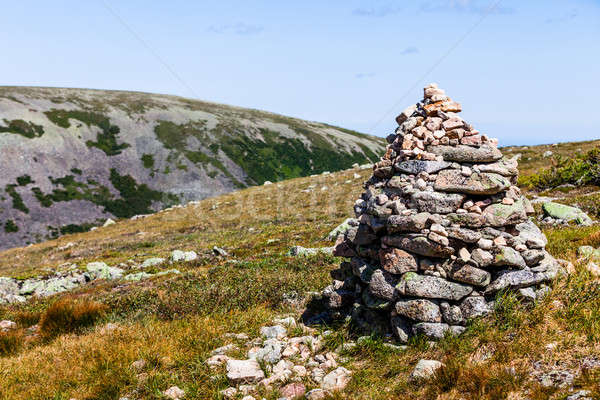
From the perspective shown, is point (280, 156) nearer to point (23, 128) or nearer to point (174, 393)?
point (23, 128)

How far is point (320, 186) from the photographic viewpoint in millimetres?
51375

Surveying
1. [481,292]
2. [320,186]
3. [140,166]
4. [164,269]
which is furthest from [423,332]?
[140,166]

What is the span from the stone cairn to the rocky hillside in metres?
80.3

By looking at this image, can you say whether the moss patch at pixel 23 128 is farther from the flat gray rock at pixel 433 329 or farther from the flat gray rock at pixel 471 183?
the flat gray rock at pixel 433 329

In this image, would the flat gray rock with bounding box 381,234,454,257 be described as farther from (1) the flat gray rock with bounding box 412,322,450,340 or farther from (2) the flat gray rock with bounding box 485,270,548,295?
(1) the flat gray rock with bounding box 412,322,450,340

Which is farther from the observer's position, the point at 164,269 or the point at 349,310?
the point at 164,269

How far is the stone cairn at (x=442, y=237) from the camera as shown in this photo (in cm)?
662

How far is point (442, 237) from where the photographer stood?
6.63m

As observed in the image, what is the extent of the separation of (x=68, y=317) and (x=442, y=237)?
33.0ft

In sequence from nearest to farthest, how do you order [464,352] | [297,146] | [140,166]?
[464,352] < [140,166] < [297,146]

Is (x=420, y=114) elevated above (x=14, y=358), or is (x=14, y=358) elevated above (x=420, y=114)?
(x=420, y=114)

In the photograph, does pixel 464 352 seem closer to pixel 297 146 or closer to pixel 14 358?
pixel 14 358

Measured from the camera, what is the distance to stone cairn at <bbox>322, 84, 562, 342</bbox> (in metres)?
6.62

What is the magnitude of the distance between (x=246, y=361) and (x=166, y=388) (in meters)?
1.38
